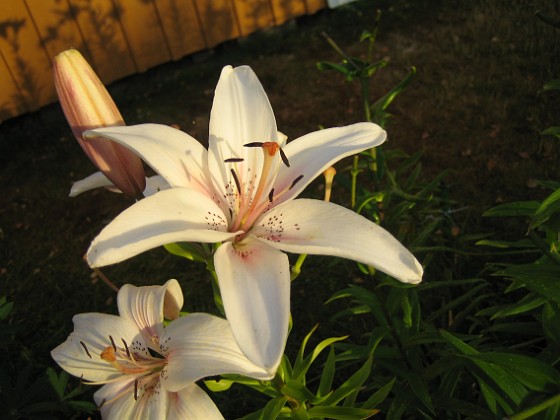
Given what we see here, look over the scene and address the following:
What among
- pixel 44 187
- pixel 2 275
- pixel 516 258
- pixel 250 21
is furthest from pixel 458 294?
pixel 250 21

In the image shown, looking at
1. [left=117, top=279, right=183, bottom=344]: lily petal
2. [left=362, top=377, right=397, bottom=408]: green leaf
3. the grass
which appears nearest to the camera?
[left=117, top=279, right=183, bottom=344]: lily petal

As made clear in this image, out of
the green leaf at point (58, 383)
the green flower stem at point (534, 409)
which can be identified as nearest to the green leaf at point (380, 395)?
the green flower stem at point (534, 409)

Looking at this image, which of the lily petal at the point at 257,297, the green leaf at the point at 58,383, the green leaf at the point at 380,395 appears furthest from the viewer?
the green leaf at the point at 58,383

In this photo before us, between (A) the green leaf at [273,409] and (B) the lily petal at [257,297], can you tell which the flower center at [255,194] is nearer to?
(B) the lily petal at [257,297]

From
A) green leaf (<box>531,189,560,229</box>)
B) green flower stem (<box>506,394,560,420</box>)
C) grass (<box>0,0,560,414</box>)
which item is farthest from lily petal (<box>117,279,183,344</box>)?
grass (<box>0,0,560,414</box>)

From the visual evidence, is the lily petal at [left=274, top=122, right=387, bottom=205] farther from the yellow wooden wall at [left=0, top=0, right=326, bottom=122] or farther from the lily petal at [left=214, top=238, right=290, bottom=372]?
the yellow wooden wall at [left=0, top=0, right=326, bottom=122]

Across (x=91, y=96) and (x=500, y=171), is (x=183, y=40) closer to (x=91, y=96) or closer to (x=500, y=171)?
(x=500, y=171)
